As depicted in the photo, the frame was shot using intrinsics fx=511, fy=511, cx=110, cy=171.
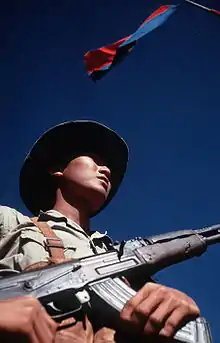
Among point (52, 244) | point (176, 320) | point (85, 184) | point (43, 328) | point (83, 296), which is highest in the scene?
point (85, 184)

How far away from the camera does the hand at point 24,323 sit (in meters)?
2.68

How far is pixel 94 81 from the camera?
7098mm

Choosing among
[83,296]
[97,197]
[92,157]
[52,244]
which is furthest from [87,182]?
[83,296]

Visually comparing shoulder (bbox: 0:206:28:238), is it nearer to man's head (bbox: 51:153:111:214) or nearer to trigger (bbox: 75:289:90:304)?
man's head (bbox: 51:153:111:214)

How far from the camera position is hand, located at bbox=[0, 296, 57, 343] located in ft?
8.79

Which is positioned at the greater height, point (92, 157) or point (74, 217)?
point (92, 157)

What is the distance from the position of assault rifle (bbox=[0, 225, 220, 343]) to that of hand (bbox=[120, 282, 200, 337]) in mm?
127

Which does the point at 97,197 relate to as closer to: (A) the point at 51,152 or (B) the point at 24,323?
(A) the point at 51,152

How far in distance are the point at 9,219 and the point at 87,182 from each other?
1.02m

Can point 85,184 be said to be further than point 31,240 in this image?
Yes

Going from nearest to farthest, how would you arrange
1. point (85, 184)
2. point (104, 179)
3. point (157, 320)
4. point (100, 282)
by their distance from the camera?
point (157, 320), point (100, 282), point (85, 184), point (104, 179)

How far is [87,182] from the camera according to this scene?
512 cm

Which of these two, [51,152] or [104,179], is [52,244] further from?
[51,152]

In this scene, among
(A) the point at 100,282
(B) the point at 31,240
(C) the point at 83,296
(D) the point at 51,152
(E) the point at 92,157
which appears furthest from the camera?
(D) the point at 51,152
